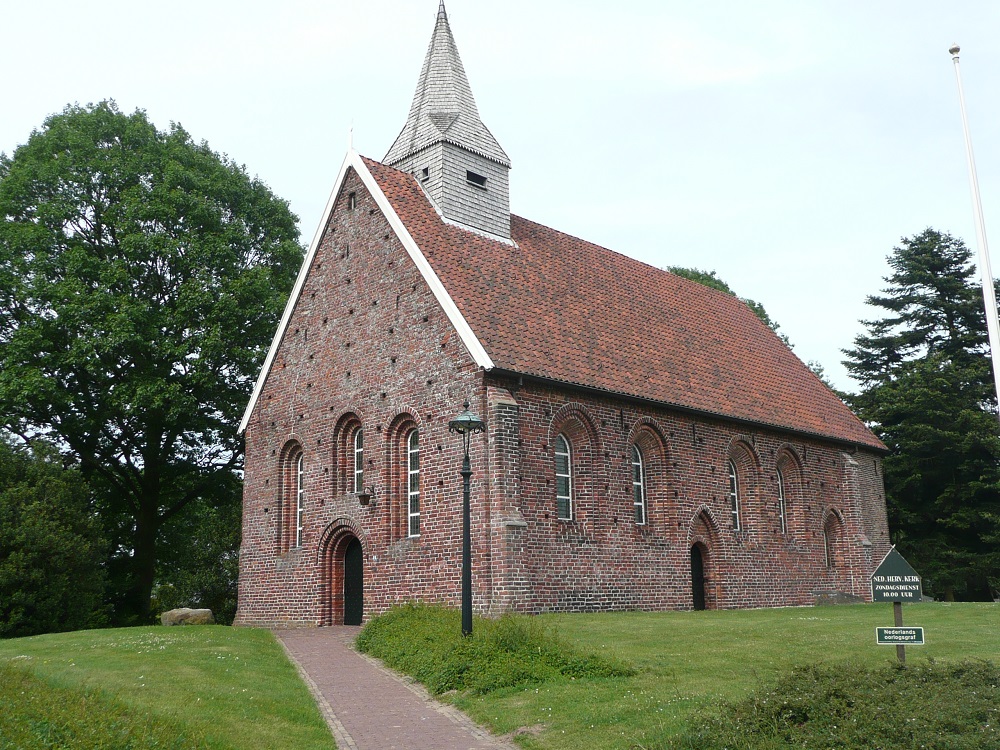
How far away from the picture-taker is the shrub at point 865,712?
Result: 729 cm

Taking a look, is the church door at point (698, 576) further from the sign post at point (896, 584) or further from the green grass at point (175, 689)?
the sign post at point (896, 584)

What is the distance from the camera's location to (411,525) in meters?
21.2

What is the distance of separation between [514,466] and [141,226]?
16.4m

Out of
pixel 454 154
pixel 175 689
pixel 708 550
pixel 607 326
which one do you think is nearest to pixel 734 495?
pixel 708 550

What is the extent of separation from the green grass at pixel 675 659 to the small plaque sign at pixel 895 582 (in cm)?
95

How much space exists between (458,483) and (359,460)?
444 cm

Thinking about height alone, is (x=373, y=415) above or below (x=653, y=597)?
above

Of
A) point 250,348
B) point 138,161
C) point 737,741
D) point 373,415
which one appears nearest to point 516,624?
point 737,741

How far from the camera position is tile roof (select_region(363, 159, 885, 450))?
21.6 m

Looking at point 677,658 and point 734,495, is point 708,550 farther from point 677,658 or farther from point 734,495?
point 677,658

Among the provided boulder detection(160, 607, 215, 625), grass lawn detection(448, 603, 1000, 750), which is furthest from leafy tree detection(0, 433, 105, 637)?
grass lawn detection(448, 603, 1000, 750)

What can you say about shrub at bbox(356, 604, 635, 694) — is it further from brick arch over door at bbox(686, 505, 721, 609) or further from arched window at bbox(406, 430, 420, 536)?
brick arch over door at bbox(686, 505, 721, 609)

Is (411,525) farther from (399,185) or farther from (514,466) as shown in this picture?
(399,185)

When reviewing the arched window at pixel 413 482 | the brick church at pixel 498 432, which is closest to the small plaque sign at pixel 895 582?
the brick church at pixel 498 432
